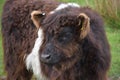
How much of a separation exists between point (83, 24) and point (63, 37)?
0.31 meters

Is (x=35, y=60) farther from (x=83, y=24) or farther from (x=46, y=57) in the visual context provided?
(x=83, y=24)

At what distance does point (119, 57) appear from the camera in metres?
9.27

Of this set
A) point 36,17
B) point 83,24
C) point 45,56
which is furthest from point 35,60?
point 83,24

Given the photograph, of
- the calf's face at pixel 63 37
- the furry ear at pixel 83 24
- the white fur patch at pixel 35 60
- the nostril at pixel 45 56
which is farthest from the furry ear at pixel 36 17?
the furry ear at pixel 83 24

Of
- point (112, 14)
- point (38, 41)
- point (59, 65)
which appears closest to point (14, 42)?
point (38, 41)

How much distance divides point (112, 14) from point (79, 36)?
5.43 metres

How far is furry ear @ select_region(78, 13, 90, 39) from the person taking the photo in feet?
18.5

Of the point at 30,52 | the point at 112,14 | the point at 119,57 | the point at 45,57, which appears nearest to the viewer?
the point at 45,57

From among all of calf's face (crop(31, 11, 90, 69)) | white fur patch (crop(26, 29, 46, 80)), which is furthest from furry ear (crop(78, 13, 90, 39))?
white fur patch (crop(26, 29, 46, 80))

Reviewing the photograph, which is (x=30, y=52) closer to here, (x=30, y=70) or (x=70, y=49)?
(x=30, y=70)

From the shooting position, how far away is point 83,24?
5.68m

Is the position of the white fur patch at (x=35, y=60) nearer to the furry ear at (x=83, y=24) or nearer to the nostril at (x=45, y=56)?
the nostril at (x=45, y=56)

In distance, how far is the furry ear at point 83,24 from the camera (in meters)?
5.65

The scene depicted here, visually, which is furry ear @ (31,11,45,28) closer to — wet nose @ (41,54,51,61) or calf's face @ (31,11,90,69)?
calf's face @ (31,11,90,69)
